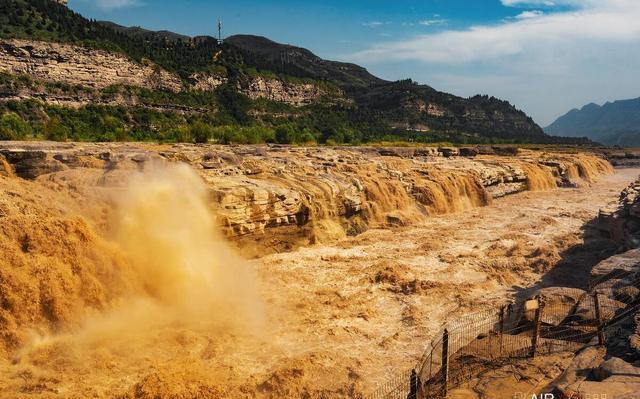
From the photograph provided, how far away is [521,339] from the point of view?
862 cm

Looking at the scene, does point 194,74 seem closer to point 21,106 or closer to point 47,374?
point 21,106

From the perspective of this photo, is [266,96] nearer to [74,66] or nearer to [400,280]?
[74,66]

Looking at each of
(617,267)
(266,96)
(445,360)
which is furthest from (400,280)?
(266,96)

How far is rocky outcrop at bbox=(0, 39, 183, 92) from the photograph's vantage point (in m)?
50.1

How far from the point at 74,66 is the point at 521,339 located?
59739mm

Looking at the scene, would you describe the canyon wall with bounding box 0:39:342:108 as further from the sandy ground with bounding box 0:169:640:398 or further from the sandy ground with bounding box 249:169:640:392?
the sandy ground with bounding box 0:169:640:398

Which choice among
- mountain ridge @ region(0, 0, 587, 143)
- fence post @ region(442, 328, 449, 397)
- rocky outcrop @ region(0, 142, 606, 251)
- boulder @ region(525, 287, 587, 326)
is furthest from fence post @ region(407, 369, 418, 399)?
mountain ridge @ region(0, 0, 587, 143)

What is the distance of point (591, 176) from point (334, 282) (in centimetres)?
4189

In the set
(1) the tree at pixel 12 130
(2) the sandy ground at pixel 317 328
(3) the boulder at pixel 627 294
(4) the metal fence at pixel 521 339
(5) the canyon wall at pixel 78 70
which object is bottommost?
(2) the sandy ground at pixel 317 328

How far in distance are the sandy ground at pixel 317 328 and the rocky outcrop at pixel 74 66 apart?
48.1 meters

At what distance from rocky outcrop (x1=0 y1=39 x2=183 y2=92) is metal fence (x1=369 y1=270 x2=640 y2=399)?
185 feet

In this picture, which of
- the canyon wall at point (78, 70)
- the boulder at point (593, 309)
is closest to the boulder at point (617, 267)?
the boulder at point (593, 309)

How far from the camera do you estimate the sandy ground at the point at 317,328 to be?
8.73m

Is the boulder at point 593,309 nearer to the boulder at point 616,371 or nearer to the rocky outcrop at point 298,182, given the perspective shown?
the boulder at point 616,371
